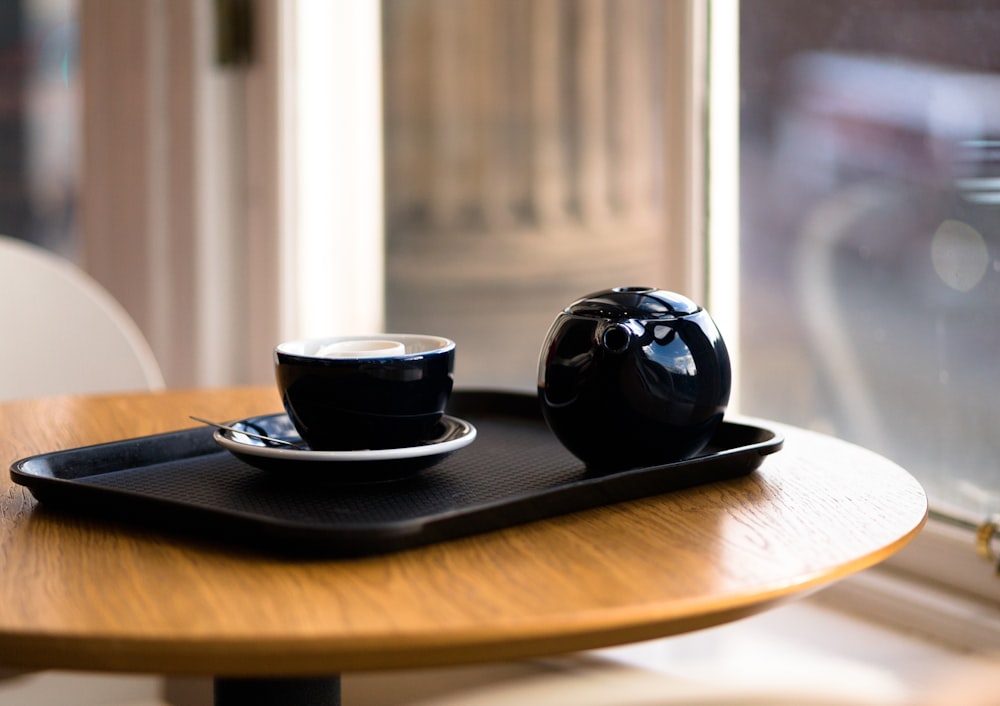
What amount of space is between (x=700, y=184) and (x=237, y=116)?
104 centimetres

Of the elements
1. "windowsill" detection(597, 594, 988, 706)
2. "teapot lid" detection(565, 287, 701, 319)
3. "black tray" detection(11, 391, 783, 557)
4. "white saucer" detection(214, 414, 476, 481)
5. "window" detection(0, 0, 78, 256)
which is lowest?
"windowsill" detection(597, 594, 988, 706)

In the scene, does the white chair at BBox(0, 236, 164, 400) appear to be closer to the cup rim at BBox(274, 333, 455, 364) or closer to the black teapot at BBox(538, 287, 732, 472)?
the cup rim at BBox(274, 333, 455, 364)

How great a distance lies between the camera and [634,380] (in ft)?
2.00

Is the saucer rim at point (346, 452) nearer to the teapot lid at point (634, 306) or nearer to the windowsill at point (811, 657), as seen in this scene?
the teapot lid at point (634, 306)

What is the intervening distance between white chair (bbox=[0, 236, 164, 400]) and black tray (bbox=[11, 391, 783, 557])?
60cm

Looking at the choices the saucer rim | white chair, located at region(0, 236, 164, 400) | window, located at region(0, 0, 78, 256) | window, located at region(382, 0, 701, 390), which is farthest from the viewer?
window, located at region(0, 0, 78, 256)

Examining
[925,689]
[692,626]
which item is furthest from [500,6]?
[692,626]

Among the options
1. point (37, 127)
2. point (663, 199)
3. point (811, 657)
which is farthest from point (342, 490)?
point (37, 127)

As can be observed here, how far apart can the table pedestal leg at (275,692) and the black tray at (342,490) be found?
0.38 feet

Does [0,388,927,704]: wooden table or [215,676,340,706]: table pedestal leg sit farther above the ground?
[0,388,927,704]: wooden table

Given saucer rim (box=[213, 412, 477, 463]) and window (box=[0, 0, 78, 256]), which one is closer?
saucer rim (box=[213, 412, 477, 463])

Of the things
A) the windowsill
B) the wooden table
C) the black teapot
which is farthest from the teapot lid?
the windowsill

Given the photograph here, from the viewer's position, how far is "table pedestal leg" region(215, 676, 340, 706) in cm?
63

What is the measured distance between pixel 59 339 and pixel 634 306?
→ 86cm
